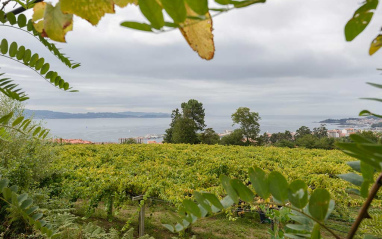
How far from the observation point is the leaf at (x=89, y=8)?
193 millimetres

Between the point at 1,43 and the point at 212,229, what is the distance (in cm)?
544

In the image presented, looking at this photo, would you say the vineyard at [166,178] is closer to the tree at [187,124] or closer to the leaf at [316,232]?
the leaf at [316,232]

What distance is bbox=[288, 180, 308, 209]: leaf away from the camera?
32cm

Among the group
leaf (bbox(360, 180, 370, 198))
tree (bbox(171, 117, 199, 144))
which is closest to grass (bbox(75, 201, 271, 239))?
leaf (bbox(360, 180, 370, 198))

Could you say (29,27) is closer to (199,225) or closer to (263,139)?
(199,225)

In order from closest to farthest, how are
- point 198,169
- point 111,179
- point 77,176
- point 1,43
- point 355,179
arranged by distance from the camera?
point 355,179 → point 1,43 → point 111,179 → point 77,176 → point 198,169

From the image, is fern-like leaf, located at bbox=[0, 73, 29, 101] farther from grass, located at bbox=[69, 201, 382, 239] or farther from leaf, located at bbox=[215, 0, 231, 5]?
grass, located at bbox=[69, 201, 382, 239]

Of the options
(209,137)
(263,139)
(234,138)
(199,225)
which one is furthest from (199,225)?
(263,139)

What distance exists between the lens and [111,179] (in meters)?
4.88

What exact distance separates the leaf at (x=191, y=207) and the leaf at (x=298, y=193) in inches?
5.3

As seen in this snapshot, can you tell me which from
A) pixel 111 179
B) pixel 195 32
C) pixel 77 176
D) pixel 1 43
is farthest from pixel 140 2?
pixel 77 176

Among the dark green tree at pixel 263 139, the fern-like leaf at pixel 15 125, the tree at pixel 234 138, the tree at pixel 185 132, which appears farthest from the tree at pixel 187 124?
the fern-like leaf at pixel 15 125

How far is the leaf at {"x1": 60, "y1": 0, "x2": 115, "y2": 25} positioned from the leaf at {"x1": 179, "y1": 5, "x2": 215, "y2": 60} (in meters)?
0.07

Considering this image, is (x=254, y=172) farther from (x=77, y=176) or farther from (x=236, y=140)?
(x=236, y=140)
